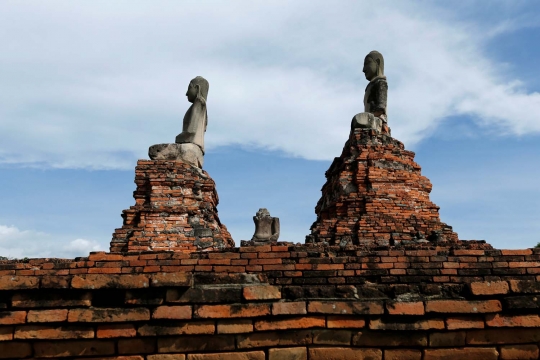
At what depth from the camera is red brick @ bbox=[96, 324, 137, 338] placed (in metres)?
3.04

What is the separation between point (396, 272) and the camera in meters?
5.68

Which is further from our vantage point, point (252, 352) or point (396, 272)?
point (396, 272)

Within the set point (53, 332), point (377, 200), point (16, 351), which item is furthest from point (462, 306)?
point (377, 200)

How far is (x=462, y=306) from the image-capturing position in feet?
10.1

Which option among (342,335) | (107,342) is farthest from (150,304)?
(342,335)

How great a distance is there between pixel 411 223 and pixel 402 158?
2006mm

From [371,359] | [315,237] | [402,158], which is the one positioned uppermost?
[402,158]

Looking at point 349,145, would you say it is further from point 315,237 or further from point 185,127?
point 185,127

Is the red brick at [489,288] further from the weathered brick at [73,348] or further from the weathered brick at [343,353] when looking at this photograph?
the weathered brick at [73,348]

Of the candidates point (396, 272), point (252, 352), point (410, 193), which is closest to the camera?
point (252, 352)

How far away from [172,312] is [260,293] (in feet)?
1.94

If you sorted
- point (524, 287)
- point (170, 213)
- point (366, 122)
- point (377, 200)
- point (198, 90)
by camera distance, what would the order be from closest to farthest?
point (524, 287)
point (170, 213)
point (377, 200)
point (366, 122)
point (198, 90)

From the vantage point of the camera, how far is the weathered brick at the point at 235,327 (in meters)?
3.04

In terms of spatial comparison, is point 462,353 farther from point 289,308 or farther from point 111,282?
point 111,282
